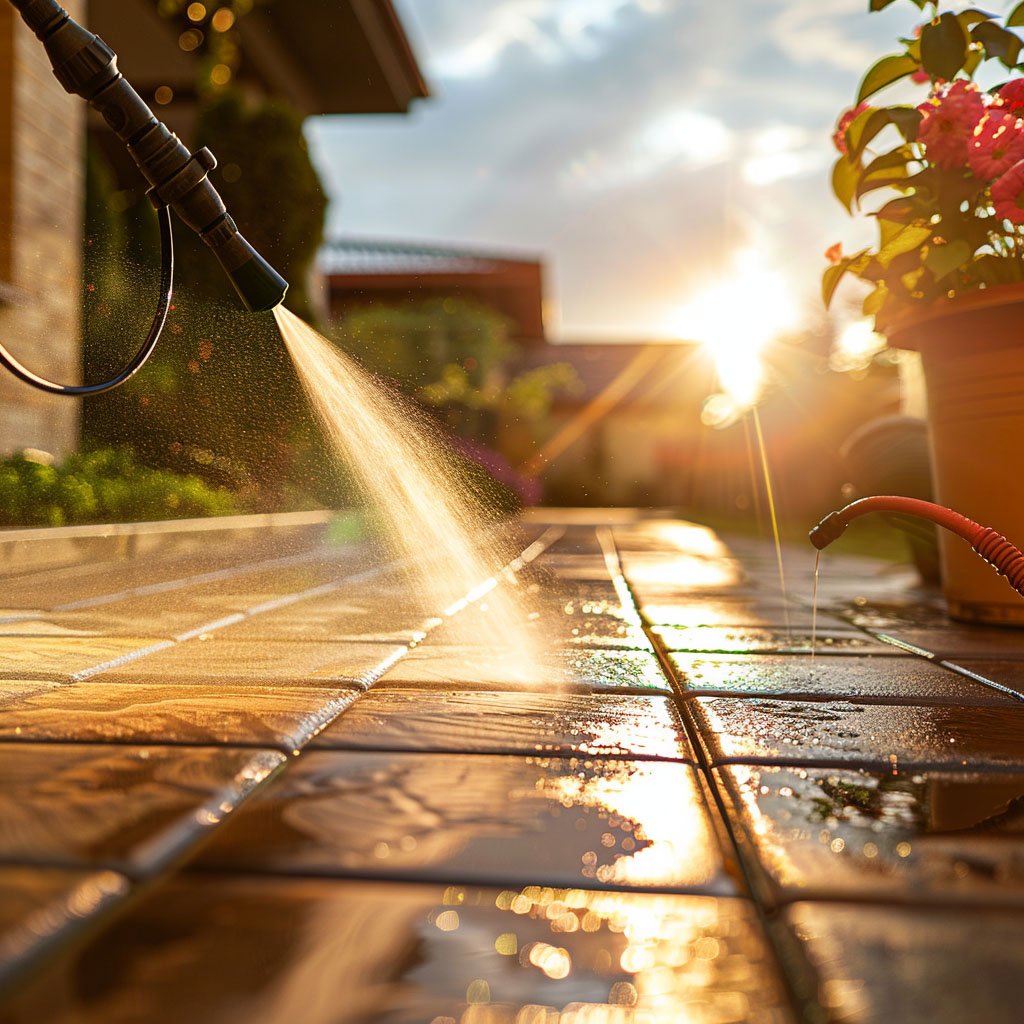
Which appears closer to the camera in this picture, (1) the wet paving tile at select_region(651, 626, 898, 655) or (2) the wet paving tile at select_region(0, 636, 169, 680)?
(2) the wet paving tile at select_region(0, 636, 169, 680)

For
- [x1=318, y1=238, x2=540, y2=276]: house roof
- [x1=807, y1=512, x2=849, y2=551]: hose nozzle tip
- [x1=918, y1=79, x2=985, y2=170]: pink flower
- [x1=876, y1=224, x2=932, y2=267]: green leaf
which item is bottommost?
[x1=807, y1=512, x2=849, y2=551]: hose nozzle tip

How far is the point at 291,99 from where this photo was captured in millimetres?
9891

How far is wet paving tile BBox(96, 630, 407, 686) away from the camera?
1.78 m

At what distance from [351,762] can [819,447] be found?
948 cm

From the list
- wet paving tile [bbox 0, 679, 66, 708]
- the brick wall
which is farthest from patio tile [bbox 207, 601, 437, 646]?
the brick wall

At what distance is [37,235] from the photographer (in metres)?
4.96

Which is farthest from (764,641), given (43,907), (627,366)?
(627,366)

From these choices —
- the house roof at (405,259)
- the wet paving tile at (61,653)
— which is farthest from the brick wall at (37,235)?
the house roof at (405,259)

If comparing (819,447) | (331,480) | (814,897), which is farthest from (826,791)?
(819,447)

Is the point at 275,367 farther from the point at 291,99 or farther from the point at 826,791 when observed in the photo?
the point at 291,99

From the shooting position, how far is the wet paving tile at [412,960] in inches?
25.3

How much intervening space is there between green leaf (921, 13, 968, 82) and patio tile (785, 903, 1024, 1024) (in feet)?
7.26

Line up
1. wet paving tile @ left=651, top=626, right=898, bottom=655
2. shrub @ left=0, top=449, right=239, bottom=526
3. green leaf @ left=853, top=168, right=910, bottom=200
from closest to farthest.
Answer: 1. wet paving tile @ left=651, top=626, right=898, bottom=655
2. green leaf @ left=853, top=168, right=910, bottom=200
3. shrub @ left=0, top=449, right=239, bottom=526

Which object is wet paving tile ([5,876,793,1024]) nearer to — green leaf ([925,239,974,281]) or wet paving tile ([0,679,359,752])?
wet paving tile ([0,679,359,752])
